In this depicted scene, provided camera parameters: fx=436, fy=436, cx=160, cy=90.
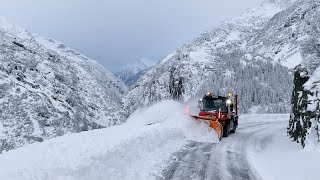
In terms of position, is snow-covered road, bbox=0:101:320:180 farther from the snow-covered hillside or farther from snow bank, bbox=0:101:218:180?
the snow-covered hillside

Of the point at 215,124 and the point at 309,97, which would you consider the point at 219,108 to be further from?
the point at 309,97

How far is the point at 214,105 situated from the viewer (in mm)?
24672

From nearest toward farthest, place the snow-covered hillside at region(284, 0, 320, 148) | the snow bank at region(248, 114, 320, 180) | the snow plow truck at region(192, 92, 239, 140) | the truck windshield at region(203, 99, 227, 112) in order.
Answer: the snow bank at region(248, 114, 320, 180)
the snow-covered hillside at region(284, 0, 320, 148)
the snow plow truck at region(192, 92, 239, 140)
the truck windshield at region(203, 99, 227, 112)

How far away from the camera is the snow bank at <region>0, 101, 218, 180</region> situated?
928cm

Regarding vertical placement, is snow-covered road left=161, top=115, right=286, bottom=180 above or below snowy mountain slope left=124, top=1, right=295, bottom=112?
below

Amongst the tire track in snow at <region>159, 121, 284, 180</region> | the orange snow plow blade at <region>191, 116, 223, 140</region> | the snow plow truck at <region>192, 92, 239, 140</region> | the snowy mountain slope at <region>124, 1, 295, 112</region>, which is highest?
the snowy mountain slope at <region>124, 1, 295, 112</region>

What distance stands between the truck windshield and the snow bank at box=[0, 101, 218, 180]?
5.86m

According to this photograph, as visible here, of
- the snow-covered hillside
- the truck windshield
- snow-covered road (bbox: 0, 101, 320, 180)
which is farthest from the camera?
the truck windshield

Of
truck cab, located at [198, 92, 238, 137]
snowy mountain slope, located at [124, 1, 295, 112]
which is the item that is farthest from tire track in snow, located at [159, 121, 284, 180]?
snowy mountain slope, located at [124, 1, 295, 112]

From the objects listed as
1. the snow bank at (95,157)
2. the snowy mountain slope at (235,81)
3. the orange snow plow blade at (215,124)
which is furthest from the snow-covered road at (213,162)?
the snowy mountain slope at (235,81)

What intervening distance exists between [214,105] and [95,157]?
1441cm

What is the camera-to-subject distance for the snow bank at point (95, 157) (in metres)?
9.28

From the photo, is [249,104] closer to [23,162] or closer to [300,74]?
[300,74]

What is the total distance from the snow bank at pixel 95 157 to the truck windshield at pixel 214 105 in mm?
5864
